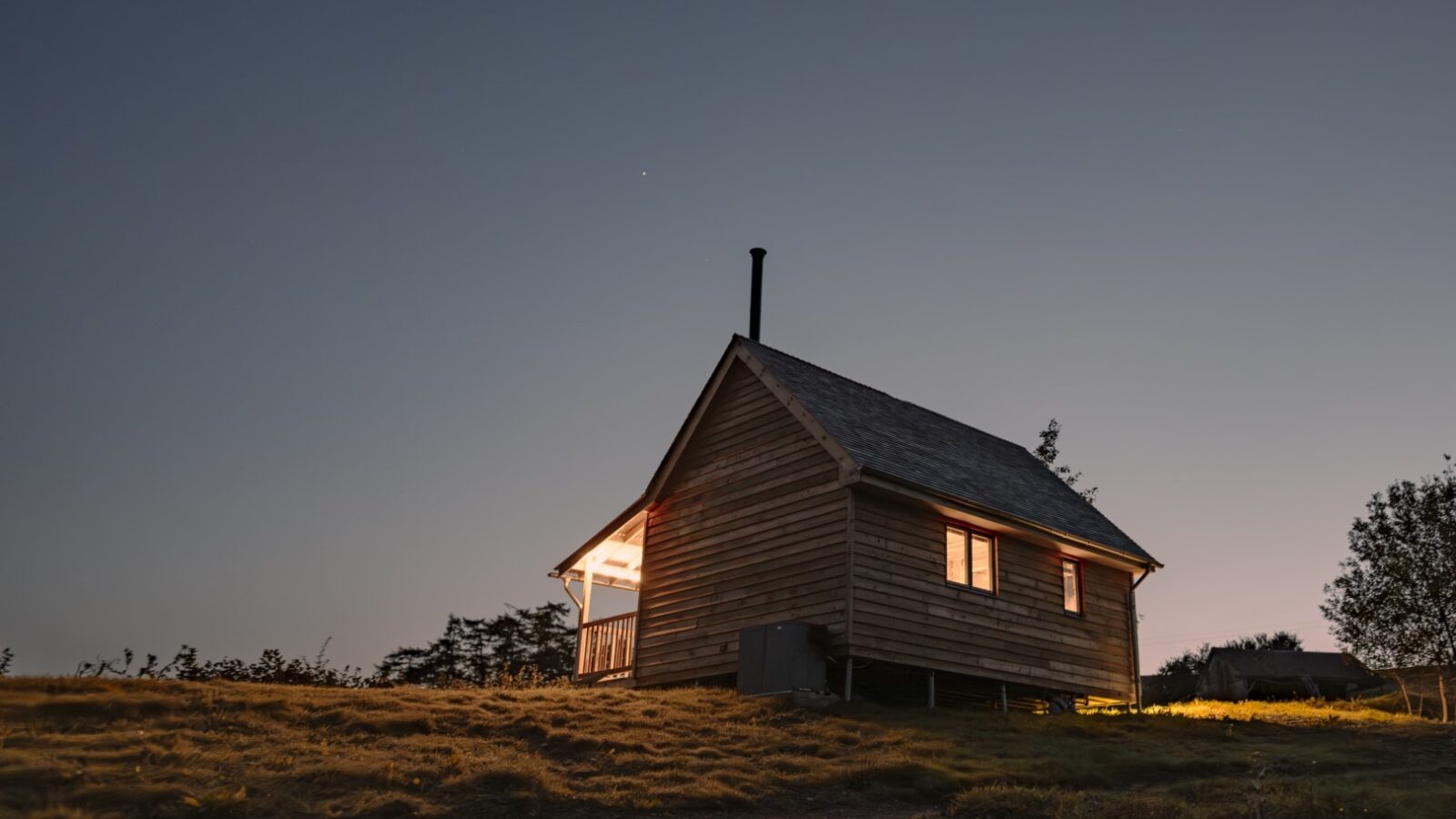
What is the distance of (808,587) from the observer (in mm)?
23344

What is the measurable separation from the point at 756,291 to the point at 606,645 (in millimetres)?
9665

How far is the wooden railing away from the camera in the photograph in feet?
91.2

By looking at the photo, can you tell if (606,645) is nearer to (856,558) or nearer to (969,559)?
(856,558)

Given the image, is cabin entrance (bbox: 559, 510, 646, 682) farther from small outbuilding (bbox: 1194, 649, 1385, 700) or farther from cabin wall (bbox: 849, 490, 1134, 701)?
small outbuilding (bbox: 1194, 649, 1385, 700)

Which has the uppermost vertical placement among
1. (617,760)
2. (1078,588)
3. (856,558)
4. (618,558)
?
(618,558)

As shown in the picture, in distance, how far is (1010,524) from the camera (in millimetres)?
25594

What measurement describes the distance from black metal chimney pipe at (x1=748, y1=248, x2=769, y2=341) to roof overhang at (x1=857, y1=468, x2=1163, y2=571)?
293 inches

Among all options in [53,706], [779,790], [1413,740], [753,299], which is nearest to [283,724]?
[53,706]

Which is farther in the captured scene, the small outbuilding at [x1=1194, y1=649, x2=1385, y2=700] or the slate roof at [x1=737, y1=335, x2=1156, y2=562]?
the small outbuilding at [x1=1194, y1=649, x2=1385, y2=700]

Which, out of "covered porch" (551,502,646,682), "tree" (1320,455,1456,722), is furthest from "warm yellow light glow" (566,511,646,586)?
"tree" (1320,455,1456,722)

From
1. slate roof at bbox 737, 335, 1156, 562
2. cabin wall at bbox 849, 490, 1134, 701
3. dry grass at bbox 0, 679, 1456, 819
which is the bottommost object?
dry grass at bbox 0, 679, 1456, 819

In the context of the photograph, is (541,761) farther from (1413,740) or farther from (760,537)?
(1413,740)

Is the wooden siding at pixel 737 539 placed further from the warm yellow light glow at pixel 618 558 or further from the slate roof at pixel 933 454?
the warm yellow light glow at pixel 618 558

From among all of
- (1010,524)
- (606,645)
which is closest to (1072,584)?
(1010,524)
